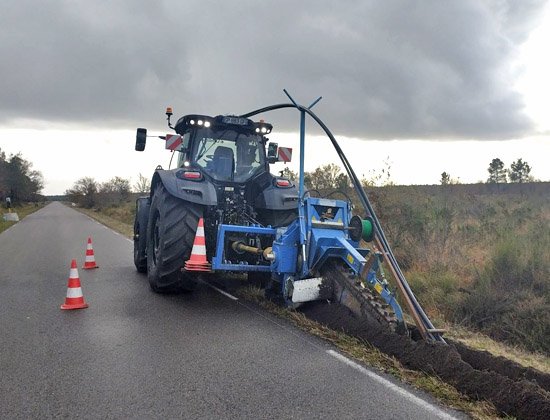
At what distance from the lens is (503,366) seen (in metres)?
4.29

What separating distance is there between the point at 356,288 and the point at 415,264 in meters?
3.99

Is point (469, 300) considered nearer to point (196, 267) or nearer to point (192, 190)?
point (196, 267)

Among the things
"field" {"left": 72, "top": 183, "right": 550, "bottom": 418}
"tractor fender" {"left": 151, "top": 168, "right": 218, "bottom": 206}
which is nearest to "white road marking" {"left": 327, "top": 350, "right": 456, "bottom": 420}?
"field" {"left": 72, "top": 183, "right": 550, "bottom": 418}

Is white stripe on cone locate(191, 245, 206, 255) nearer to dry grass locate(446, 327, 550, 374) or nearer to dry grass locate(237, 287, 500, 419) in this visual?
dry grass locate(237, 287, 500, 419)

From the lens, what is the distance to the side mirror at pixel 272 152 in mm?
8352

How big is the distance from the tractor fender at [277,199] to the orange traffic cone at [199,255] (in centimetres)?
122

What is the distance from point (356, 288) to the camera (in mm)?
5289

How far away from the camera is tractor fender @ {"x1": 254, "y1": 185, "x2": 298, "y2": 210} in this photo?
24.2 ft

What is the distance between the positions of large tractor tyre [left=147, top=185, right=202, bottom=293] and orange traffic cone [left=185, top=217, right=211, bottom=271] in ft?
1.05

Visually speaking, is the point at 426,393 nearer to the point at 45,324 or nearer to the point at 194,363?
the point at 194,363

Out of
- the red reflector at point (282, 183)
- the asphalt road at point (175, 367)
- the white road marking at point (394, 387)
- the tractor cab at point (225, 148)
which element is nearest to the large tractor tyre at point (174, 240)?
the asphalt road at point (175, 367)

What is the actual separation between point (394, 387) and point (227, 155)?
501 centimetres

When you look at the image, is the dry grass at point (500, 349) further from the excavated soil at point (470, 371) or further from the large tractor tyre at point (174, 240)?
the large tractor tyre at point (174, 240)

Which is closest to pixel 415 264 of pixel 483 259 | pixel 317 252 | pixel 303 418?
pixel 483 259
